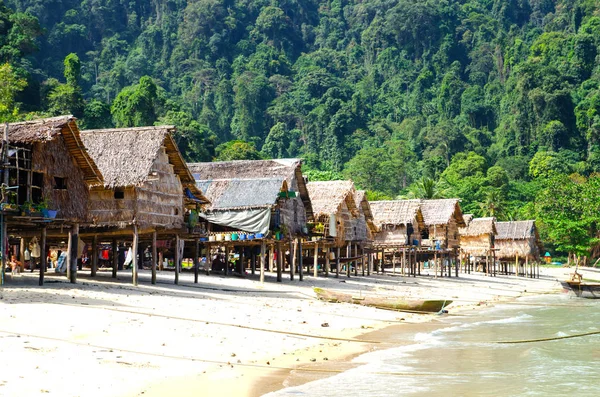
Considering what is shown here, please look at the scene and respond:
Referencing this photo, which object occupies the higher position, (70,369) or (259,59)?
(259,59)

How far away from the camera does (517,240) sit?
7519 centimetres

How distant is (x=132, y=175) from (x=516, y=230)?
171ft

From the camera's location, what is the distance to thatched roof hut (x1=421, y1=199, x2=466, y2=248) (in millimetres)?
62359

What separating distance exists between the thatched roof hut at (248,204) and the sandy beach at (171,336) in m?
4.49

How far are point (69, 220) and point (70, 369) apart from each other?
505 inches

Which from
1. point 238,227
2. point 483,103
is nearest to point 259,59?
point 483,103

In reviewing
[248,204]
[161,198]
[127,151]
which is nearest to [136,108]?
[248,204]

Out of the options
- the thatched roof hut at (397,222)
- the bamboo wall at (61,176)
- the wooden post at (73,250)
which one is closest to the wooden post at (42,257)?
the bamboo wall at (61,176)

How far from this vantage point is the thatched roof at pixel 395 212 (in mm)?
58906

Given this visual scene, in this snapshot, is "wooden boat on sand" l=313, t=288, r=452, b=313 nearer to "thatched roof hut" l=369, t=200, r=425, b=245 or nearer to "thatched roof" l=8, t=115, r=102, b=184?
"thatched roof" l=8, t=115, r=102, b=184

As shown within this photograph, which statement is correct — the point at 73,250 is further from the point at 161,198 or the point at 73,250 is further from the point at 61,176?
the point at 161,198

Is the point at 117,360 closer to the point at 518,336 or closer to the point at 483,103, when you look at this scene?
the point at 518,336

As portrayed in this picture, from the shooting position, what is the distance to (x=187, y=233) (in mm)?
33125

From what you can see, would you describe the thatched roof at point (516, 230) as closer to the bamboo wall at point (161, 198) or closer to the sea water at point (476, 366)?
the sea water at point (476, 366)
